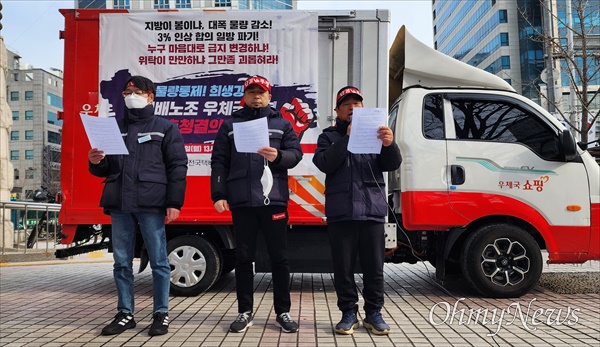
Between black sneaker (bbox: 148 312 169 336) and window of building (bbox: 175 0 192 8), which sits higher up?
window of building (bbox: 175 0 192 8)

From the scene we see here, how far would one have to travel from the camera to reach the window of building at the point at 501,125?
5574 mm

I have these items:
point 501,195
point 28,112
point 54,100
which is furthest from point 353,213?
point 54,100

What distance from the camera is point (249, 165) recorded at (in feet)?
13.7

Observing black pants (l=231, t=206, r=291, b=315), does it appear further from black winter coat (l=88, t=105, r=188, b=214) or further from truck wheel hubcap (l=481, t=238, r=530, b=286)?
truck wheel hubcap (l=481, t=238, r=530, b=286)

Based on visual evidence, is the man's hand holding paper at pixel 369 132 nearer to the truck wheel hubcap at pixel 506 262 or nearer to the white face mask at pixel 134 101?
the white face mask at pixel 134 101

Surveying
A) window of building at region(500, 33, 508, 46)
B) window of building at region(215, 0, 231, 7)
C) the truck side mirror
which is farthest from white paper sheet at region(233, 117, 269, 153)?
window of building at region(215, 0, 231, 7)

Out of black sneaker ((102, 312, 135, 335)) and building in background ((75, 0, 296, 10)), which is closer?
black sneaker ((102, 312, 135, 335))

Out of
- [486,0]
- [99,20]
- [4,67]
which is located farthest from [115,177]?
[486,0]

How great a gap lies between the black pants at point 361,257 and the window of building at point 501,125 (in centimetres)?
209

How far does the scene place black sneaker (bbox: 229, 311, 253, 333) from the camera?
→ 4.18 meters

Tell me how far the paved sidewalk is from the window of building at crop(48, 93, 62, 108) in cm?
6975

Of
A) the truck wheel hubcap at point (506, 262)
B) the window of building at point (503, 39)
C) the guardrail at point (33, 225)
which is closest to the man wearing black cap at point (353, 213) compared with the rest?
the truck wheel hubcap at point (506, 262)

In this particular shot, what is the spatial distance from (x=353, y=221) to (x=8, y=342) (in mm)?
2940

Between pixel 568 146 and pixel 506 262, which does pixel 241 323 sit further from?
pixel 568 146
